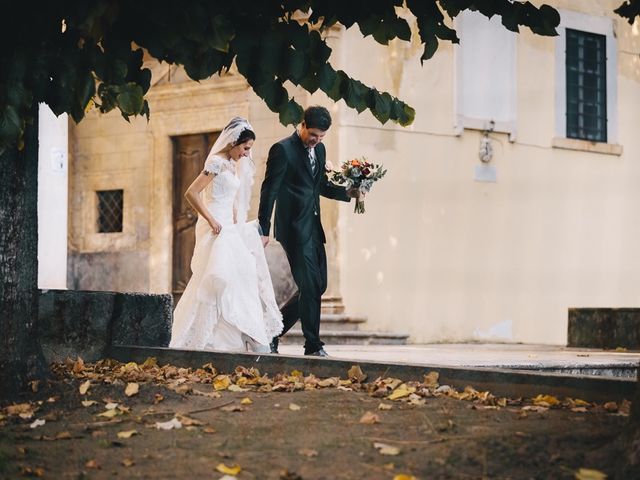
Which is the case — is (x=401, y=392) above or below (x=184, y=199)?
below

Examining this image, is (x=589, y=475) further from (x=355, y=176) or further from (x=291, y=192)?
(x=355, y=176)

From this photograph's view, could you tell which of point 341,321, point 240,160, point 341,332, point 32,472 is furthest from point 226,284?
point 341,321

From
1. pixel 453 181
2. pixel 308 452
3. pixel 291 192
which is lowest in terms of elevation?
pixel 308 452

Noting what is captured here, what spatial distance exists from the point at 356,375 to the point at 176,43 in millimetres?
2280

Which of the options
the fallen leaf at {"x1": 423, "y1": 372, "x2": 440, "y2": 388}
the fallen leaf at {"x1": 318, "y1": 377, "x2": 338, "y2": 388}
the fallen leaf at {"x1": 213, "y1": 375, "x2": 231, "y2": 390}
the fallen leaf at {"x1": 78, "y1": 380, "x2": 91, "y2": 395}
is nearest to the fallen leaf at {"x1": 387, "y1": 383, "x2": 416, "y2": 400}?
the fallen leaf at {"x1": 423, "y1": 372, "x2": 440, "y2": 388}

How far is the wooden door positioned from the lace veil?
8.17 meters

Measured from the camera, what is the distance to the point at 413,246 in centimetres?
1916

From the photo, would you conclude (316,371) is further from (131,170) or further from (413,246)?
(131,170)

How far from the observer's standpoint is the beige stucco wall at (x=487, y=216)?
61.6 feet

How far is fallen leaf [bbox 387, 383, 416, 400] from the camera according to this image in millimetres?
6844

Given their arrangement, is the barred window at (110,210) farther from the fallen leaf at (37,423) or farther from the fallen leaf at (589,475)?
the fallen leaf at (589,475)

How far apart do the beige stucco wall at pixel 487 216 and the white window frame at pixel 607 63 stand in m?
0.13

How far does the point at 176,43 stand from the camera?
6504 mm

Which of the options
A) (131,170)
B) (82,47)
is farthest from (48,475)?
(131,170)
